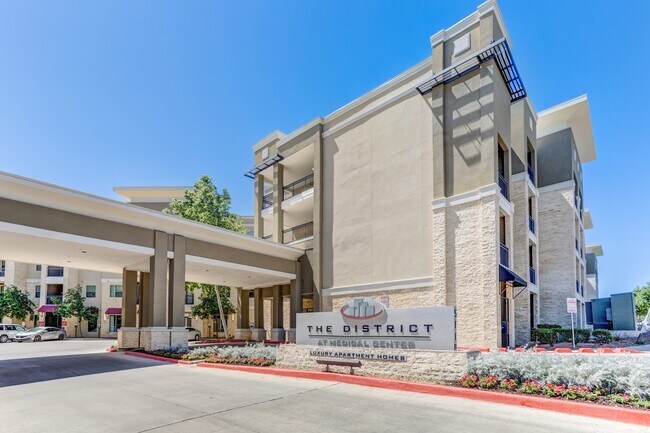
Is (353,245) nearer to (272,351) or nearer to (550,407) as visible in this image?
(272,351)

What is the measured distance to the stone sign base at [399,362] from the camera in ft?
34.2

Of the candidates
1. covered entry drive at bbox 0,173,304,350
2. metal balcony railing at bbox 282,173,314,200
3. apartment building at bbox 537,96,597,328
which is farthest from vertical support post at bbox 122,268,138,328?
apartment building at bbox 537,96,597,328

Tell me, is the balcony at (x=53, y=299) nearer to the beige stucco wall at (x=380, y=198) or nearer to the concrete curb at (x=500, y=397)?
the beige stucco wall at (x=380, y=198)

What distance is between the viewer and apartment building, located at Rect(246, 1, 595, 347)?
19328 mm

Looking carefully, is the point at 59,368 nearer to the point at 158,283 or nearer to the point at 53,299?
the point at 158,283

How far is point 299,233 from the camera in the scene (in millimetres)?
32719

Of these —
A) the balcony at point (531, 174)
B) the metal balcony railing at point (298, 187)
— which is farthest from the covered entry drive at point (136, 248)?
the balcony at point (531, 174)

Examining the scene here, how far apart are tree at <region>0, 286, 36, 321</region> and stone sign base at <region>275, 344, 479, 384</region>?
1846 inches

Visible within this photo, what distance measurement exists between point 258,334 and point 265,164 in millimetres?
13516

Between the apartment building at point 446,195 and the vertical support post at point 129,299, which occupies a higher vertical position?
the apartment building at point 446,195

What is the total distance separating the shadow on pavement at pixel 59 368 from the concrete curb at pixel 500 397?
692 cm

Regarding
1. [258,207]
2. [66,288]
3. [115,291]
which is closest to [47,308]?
[66,288]

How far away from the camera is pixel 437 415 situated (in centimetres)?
786

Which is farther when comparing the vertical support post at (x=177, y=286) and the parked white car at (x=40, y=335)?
the parked white car at (x=40, y=335)
